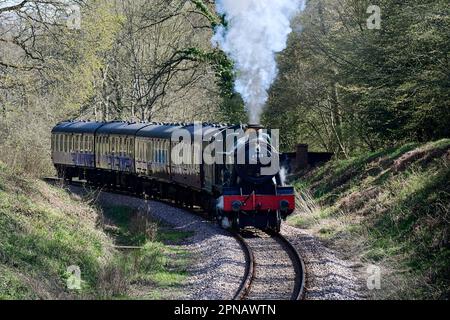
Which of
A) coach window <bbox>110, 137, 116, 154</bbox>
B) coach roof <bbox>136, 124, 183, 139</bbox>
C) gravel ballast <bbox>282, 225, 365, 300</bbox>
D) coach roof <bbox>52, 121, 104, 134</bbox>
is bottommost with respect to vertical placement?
gravel ballast <bbox>282, 225, 365, 300</bbox>

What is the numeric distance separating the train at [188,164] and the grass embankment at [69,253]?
1.86 m

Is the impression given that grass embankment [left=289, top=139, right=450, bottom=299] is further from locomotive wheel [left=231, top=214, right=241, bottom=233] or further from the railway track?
locomotive wheel [left=231, top=214, right=241, bottom=233]

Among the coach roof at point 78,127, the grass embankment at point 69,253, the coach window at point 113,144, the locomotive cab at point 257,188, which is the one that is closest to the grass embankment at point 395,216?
the locomotive cab at point 257,188

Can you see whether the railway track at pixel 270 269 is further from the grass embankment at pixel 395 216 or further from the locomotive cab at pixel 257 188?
the grass embankment at pixel 395 216

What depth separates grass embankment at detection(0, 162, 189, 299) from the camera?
12.8m

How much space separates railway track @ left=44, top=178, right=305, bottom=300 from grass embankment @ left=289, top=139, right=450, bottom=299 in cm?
131

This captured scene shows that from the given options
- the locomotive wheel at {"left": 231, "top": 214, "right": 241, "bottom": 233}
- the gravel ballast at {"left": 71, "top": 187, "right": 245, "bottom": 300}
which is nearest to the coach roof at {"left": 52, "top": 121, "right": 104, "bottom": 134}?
the gravel ballast at {"left": 71, "top": 187, "right": 245, "bottom": 300}

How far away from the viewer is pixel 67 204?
70.7 feet

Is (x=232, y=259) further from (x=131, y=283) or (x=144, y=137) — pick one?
(x=144, y=137)

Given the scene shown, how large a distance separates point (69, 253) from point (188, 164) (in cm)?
940

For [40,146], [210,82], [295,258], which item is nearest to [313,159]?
[210,82]

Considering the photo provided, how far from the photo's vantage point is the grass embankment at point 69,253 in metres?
12.8

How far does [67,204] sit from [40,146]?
1221 centimetres

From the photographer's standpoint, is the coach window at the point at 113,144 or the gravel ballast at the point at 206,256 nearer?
the gravel ballast at the point at 206,256
